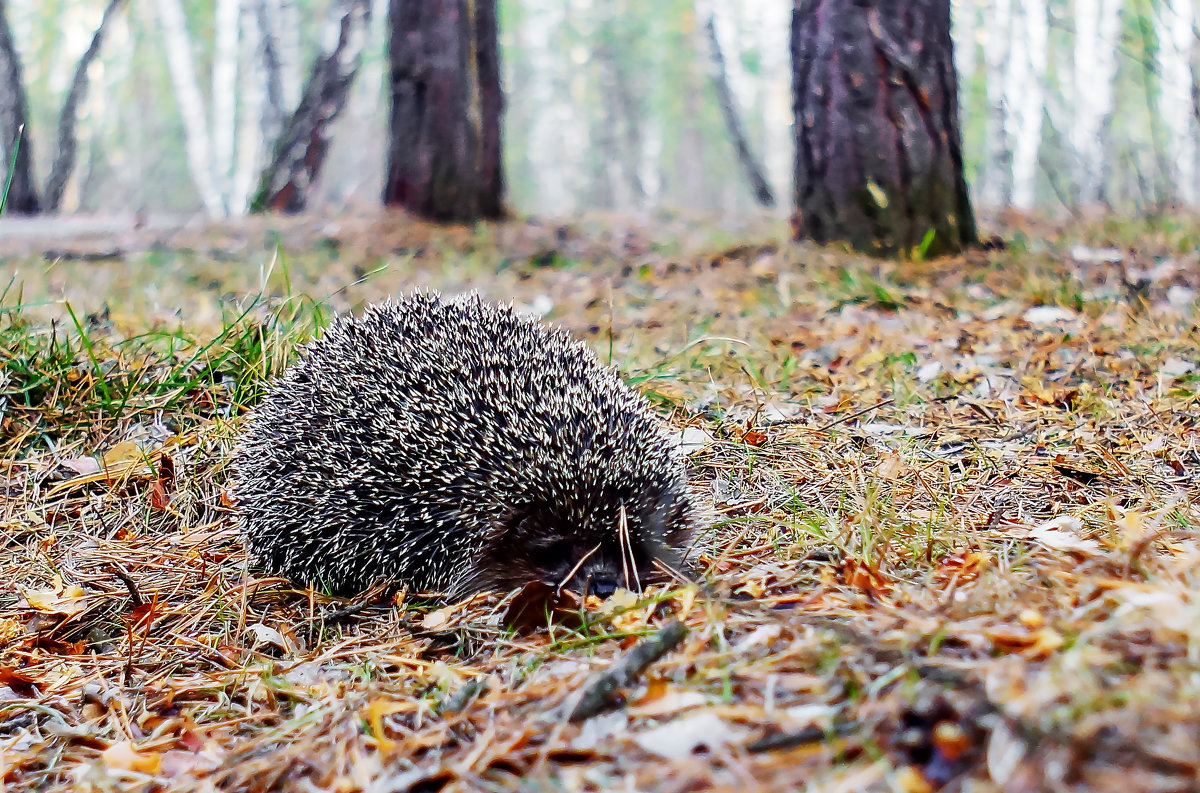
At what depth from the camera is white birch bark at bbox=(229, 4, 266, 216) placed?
19.8 m

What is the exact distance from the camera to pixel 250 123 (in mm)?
23641

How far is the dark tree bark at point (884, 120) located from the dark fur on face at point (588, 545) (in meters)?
4.66

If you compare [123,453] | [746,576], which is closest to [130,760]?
[746,576]

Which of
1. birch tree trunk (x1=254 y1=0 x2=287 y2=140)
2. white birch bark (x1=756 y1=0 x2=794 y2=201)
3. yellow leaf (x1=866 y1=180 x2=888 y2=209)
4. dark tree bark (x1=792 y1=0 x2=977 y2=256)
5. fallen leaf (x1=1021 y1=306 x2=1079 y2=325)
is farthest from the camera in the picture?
white birch bark (x1=756 y1=0 x2=794 y2=201)

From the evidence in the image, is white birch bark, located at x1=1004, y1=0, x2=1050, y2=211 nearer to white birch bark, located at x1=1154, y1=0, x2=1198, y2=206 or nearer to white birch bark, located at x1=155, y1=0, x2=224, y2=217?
white birch bark, located at x1=1154, y1=0, x2=1198, y2=206

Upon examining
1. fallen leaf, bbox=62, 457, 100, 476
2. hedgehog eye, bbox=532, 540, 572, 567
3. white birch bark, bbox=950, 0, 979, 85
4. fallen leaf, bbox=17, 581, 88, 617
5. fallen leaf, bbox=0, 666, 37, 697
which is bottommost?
fallen leaf, bbox=0, 666, 37, 697

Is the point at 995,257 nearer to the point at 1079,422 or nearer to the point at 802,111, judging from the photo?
the point at 802,111

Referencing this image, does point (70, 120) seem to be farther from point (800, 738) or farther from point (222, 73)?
point (800, 738)

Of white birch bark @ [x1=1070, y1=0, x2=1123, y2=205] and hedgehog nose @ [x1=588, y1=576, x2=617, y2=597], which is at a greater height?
white birch bark @ [x1=1070, y1=0, x2=1123, y2=205]

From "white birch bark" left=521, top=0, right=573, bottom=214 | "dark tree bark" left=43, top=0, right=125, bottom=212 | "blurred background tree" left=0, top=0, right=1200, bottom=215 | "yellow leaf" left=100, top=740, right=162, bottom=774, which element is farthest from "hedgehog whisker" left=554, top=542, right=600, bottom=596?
"white birch bark" left=521, top=0, right=573, bottom=214

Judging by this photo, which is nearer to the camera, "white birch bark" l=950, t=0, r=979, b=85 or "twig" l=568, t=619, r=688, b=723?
"twig" l=568, t=619, r=688, b=723

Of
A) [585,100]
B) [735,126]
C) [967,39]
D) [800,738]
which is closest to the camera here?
[800,738]

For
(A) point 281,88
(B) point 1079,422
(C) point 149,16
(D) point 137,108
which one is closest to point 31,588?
(B) point 1079,422

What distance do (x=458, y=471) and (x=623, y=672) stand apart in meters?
1.46
